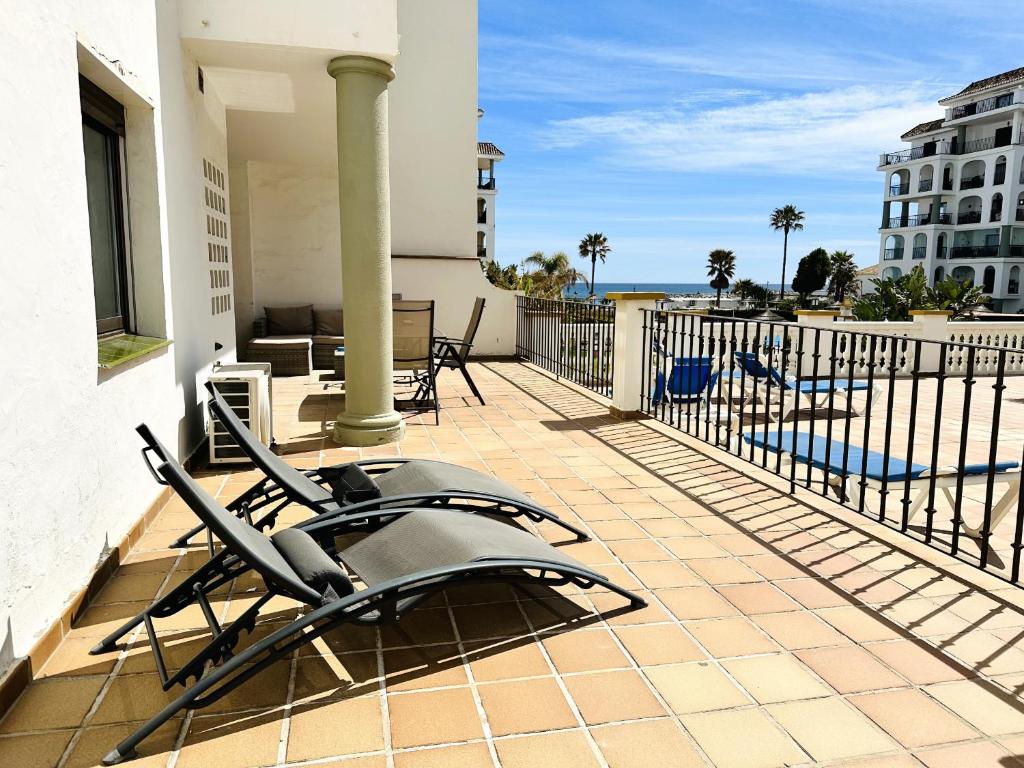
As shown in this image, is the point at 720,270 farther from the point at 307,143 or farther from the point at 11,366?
the point at 11,366

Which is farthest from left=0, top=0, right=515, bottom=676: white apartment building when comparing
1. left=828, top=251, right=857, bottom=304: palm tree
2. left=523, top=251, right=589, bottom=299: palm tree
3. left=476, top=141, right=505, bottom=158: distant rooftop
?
left=828, top=251, right=857, bottom=304: palm tree

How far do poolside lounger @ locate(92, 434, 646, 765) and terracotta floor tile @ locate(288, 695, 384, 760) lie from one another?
7.6 inches

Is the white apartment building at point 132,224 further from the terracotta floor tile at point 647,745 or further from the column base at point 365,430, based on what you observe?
the terracotta floor tile at point 647,745

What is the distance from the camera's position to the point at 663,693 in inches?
85.5

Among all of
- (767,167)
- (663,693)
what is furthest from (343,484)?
(767,167)

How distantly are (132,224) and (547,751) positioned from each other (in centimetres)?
347

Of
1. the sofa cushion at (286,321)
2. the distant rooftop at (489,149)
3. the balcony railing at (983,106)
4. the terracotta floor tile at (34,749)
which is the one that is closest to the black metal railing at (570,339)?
the sofa cushion at (286,321)

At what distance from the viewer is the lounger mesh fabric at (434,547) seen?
7.66 feet

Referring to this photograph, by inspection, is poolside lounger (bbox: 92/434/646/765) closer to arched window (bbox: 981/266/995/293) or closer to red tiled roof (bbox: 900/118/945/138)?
arched window (bbox: 981/266/995/293)

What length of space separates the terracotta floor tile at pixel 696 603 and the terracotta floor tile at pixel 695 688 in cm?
37

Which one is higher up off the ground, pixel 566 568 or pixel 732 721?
pixel 566 568

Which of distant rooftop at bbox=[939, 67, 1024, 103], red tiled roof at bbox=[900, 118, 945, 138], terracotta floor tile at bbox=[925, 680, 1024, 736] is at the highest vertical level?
distant rooftop at bbox=[939, 67, 1024, 103]

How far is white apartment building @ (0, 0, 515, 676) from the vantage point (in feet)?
7.23

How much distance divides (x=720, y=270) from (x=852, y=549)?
63917 millimetres
